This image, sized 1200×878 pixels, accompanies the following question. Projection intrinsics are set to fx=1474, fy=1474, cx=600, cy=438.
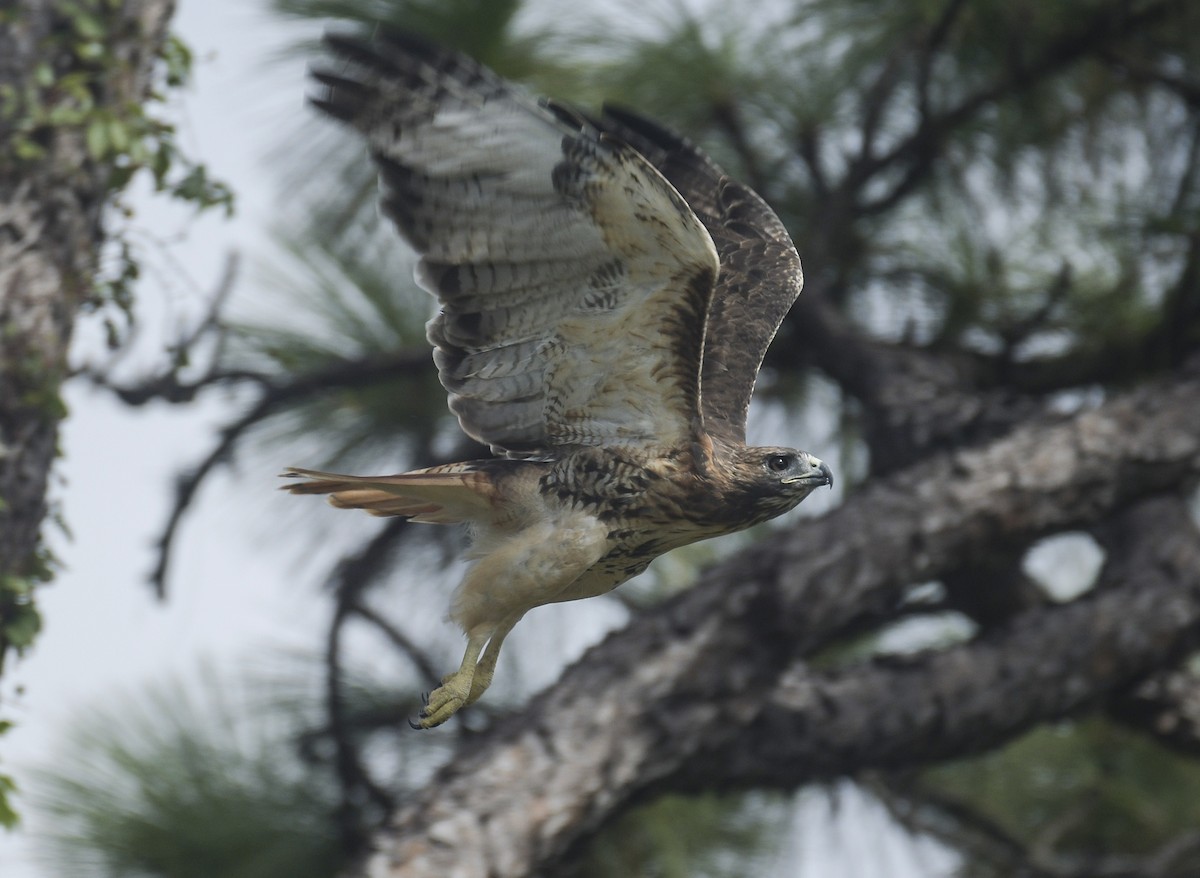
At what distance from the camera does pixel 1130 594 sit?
14.7 ft

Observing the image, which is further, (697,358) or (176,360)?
(176,360)

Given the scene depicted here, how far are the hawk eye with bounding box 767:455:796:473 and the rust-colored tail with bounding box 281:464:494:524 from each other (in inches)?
18.8

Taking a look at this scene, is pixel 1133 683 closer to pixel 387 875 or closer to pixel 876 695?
pixel 876 695

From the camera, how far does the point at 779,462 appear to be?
2471mm

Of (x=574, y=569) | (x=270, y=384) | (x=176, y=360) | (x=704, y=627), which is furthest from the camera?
(x=270, y=384)

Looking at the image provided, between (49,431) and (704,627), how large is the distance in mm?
1744

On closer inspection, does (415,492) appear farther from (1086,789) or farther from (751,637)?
(1086,789)

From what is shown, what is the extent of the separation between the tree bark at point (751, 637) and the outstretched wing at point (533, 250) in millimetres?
1370

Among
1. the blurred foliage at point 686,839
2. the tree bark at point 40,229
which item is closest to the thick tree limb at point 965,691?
the blurred foliage at point 686,839

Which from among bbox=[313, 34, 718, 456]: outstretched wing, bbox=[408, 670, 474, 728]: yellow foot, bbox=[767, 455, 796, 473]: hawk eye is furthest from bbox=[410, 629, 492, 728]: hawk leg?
bbox=[767, 455, 796, 473]: hawk eye

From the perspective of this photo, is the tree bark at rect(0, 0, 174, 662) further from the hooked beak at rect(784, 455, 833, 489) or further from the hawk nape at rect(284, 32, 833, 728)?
the hooked beak at rect(784, 455, 833, 489)

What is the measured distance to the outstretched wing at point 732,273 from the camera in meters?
2.85

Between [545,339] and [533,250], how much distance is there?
159 millimetres

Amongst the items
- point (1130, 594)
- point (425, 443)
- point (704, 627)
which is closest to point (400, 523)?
point (425, 443)
